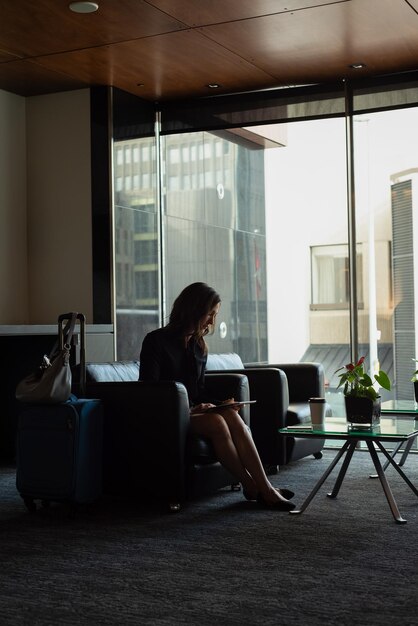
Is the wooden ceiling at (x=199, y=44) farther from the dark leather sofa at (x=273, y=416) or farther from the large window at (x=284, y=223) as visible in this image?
the dark leather sofa at (x=273, y=416)

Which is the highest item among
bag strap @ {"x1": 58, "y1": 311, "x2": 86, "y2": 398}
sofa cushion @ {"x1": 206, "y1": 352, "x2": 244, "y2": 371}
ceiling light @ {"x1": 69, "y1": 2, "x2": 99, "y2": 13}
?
ceiling light @ {"x1": 69, "y1": 2, "x2": 99, "y2": 13}

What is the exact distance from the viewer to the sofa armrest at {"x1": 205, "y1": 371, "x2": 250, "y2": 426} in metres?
4.98

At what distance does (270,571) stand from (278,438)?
208 centimetres

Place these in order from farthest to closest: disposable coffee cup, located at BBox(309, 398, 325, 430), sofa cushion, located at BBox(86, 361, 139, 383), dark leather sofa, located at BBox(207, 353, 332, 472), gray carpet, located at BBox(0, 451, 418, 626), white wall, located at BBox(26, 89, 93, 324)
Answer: white wall, located at BBox(26, 89, 93, 324), dark leather sofa, located at BBox(207, 353, 332, 472), sofa cushion, located at BBox(86, 361, 139, 383), disposable coffee cup, located at BBox(309, 398, 325, 430), gray carpet, located at BBox(0, 451, 418, 626)

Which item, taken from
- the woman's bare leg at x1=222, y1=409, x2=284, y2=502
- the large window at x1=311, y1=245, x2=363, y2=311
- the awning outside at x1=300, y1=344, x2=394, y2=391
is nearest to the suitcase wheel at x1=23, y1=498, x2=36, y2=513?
the woman's bare leg at x1=222, y1=409, x2=284, y2=502

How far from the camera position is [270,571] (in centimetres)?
326

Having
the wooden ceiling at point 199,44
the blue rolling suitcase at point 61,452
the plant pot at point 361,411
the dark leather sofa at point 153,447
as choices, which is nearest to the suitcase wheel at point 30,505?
the blue rolling suitcase at point 61,452

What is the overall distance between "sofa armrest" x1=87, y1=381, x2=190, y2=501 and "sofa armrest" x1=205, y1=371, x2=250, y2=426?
61cm


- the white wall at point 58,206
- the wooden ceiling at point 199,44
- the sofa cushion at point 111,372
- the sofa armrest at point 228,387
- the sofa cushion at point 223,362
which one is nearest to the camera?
the sofa cushion at point 111,372

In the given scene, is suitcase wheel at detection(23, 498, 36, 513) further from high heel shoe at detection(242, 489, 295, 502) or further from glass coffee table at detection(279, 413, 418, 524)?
glass coffee table at detection(279, 413, 418, 524)

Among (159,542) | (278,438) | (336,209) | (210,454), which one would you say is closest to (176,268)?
(336,209)

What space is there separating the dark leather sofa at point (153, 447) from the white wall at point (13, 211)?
241 cm

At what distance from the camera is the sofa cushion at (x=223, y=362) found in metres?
5.80

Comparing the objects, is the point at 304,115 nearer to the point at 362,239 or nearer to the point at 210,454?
the point at 362,239
